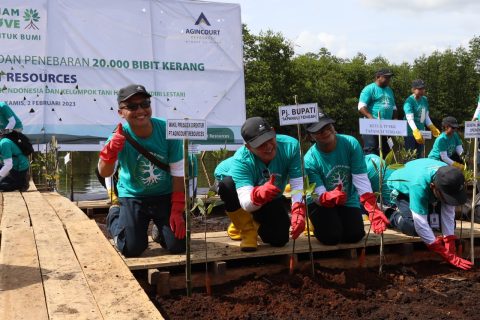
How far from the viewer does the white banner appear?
7.38m

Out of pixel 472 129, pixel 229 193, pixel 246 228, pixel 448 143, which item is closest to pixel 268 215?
pixel 246 228

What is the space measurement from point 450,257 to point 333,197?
1.05 meters

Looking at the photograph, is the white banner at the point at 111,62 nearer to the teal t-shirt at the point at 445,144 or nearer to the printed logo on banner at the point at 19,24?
the printed logo on banner at the point at 19,24

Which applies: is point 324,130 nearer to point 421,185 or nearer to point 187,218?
point 421,185

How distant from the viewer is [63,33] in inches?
298

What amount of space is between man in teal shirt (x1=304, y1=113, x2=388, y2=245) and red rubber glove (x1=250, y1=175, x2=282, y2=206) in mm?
634

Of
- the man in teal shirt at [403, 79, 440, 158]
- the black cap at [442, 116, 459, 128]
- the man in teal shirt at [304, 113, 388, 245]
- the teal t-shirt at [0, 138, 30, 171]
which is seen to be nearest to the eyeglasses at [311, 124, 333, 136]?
the man in teal shirt at [304, 113, 388, 245]

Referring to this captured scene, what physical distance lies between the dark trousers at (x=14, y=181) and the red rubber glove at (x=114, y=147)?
3943mm

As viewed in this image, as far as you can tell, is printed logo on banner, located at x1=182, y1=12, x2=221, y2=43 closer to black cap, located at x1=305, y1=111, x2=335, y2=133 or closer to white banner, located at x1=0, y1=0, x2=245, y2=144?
white banner, located at x1=0, y1=0, x2=245, y2=144

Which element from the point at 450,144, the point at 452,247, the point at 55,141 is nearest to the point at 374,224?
the point at 452,247

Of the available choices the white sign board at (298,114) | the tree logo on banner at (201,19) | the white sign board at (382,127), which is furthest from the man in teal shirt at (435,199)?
the tree logo on banner at (201,19)

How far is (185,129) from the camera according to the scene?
286cm

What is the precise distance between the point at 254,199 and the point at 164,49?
548 centimetres

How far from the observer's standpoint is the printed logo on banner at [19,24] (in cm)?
728
